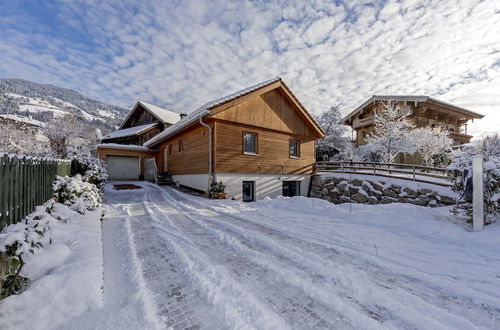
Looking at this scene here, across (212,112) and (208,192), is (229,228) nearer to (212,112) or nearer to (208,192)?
(208,192)

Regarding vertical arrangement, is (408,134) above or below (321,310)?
above

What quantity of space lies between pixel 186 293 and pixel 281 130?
39.4ft

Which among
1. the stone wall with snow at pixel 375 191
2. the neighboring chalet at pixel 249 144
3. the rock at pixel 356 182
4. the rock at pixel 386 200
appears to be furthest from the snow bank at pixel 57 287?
the rock at pixel 356 182

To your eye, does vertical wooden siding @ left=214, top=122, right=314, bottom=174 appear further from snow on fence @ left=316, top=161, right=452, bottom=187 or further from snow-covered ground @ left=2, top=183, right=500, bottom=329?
snow-covered ground @ left=2, top=183, right=500, bottom=329

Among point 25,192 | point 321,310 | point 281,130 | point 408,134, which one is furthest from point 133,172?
point 408,134

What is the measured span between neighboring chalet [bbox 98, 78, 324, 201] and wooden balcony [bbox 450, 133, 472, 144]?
21.5 m

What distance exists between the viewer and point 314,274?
111 inches

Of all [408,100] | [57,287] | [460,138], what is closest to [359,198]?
[57,287]

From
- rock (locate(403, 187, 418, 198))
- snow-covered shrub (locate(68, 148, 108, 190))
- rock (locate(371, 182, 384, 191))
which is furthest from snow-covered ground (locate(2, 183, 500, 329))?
rock (locate(371, 182, 384, 191))

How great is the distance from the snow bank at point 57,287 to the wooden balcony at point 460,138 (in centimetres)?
3432

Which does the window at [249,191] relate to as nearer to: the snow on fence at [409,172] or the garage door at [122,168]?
the snow on fence at [409,172]

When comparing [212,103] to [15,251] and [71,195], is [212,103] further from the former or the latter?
[15,251]

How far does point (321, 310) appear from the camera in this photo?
2.12 meters

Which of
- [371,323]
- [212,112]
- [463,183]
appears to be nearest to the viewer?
[371,323]
